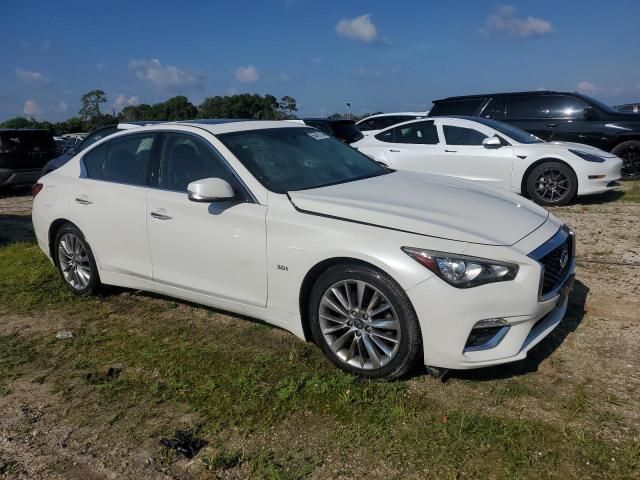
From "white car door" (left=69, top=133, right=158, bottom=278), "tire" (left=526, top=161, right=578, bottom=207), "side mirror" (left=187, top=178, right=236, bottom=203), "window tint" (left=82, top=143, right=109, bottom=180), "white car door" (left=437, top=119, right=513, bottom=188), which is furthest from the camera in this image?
"white car door" (left=437, top=119, right=513, bottom=188)

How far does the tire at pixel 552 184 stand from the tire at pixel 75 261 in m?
6.67

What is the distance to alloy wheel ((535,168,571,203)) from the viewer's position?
8.73 m

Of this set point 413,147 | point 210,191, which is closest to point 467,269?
point 210,191

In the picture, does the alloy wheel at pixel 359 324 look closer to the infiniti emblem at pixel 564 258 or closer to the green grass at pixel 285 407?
the green grass at pixel 285 407

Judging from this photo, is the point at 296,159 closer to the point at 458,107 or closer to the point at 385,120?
the point at 458,107

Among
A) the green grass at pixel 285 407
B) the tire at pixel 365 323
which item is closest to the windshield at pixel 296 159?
the tire at pixel 365 323

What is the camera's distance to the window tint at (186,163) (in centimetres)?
402

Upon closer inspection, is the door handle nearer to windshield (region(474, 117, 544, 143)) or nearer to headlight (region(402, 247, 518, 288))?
headlight (region(402, 247, 518, 288))

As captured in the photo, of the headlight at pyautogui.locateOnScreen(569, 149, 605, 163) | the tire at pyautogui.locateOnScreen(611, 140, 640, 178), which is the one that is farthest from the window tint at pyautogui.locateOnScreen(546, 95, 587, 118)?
the headlight at pyautogui.locateOnScreen(569, 149, 605, 163)

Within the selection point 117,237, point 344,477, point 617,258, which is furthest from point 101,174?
point 617,258

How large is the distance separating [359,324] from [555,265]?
1230mm

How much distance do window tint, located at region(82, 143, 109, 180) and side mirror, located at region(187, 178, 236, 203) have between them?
5.23 feet

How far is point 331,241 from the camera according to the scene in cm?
331

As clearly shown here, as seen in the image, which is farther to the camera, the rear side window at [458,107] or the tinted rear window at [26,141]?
the tinted rear window at [26,141]
